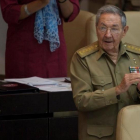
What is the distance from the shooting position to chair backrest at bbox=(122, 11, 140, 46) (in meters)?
3.41

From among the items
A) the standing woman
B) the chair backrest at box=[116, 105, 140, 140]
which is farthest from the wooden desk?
the chair backrest at box=[116, 105, 140, 140]

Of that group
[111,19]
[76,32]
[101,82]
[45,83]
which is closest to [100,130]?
[101,82]

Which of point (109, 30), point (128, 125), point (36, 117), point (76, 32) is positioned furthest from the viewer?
point (76, 32)

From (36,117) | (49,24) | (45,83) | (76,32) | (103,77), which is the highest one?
(49,24)

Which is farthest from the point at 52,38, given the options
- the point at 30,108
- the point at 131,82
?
the point at 131,82

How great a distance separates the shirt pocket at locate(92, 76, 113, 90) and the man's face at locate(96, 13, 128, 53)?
140 millimetres

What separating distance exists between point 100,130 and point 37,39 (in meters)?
0.99

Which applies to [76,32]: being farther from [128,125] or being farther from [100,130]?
[128,125]

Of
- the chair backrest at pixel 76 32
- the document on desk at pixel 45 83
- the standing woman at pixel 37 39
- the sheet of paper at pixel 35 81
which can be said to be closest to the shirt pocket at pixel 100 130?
the document on desk at pixel 45 83

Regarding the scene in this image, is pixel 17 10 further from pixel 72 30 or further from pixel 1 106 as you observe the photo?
pixel 72 30

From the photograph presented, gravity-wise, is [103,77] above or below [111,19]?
below

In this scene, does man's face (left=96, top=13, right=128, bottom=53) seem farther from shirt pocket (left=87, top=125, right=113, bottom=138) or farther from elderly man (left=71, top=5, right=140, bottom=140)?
shirt pocket (left=87, top=125, right=113, bottom=138)

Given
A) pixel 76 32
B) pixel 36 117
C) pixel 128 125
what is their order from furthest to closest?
pixel 76 32 < pixel 36 117 < pixel 128 125

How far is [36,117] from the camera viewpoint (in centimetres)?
305
